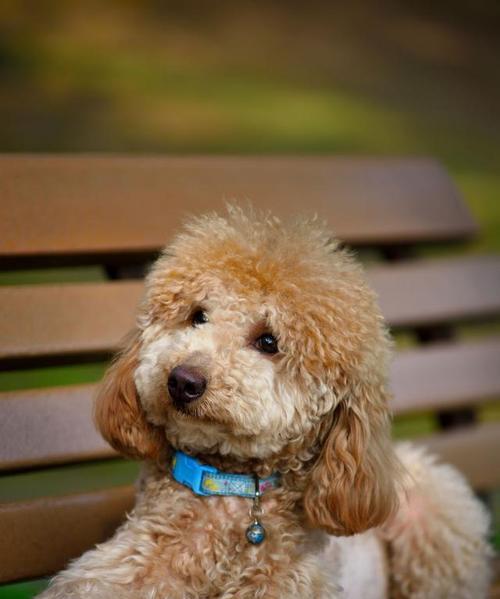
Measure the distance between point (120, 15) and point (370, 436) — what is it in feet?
10.5

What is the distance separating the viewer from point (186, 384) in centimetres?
166

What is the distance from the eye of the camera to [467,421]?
299cm

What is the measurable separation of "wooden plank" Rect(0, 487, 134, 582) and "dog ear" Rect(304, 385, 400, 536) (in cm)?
65

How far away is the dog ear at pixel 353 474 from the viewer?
1.77 m

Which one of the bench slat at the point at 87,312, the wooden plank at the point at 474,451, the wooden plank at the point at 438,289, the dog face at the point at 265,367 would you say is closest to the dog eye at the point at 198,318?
the dog face at the point at 265,367

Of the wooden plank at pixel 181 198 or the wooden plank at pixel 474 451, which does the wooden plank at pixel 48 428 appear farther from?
the wooden plank at pixel 474 451

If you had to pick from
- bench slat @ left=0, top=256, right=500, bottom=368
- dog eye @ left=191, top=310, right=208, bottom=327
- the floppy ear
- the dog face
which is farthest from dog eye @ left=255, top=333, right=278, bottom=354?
bench slat @ left=0, top=256, right=500, bottom=368

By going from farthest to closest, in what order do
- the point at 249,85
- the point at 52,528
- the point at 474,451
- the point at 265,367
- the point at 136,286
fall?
the point at 249,85 → the point at 474,451 → the point at 136,286 → the point at 52,528 → the point at 265,367

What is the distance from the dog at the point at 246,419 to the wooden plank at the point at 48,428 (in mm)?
374

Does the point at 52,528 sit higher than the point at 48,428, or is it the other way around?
the point at 48,428

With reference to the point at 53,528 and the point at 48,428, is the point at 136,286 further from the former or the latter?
the point at 53,528

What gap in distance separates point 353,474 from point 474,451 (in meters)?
1.24

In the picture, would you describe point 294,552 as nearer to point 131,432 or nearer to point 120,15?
point 131,432

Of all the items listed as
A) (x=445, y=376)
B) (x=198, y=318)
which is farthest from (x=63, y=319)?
(x=445, y=376)
